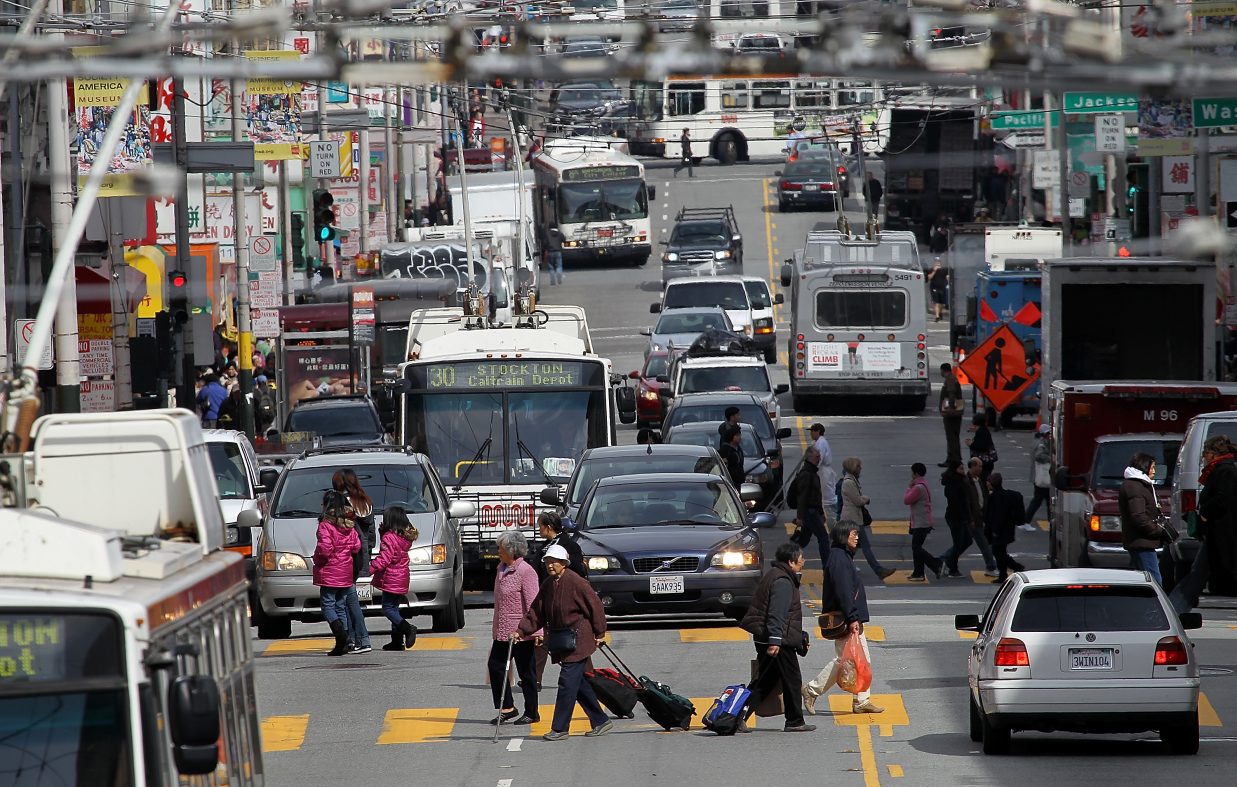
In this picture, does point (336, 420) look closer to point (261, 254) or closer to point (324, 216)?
point (324, 216)

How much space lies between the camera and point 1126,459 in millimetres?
24141

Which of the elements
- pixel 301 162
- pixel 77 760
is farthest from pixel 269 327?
pixel 77 760

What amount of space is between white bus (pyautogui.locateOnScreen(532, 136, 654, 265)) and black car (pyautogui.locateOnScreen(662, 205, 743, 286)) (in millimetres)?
2593

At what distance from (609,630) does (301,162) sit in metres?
37.0

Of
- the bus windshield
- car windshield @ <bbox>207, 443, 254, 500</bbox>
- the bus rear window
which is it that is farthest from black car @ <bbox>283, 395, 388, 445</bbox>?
the bus windshield

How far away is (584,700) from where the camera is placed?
15.3 m

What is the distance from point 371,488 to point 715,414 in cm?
1230

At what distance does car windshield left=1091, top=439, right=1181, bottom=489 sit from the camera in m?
24.0

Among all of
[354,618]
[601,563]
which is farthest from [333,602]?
[601,563]

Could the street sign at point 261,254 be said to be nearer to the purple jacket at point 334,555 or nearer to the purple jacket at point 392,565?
the purple jacket at point 392,565

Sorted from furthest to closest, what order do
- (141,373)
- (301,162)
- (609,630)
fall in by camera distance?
(301,162), (141,373), (609,630)

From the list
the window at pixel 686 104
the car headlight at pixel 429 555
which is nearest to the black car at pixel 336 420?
the car headlight at pixel 429 555

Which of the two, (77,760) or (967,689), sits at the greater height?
(77,760)

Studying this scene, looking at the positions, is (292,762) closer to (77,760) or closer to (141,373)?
(77,760)
